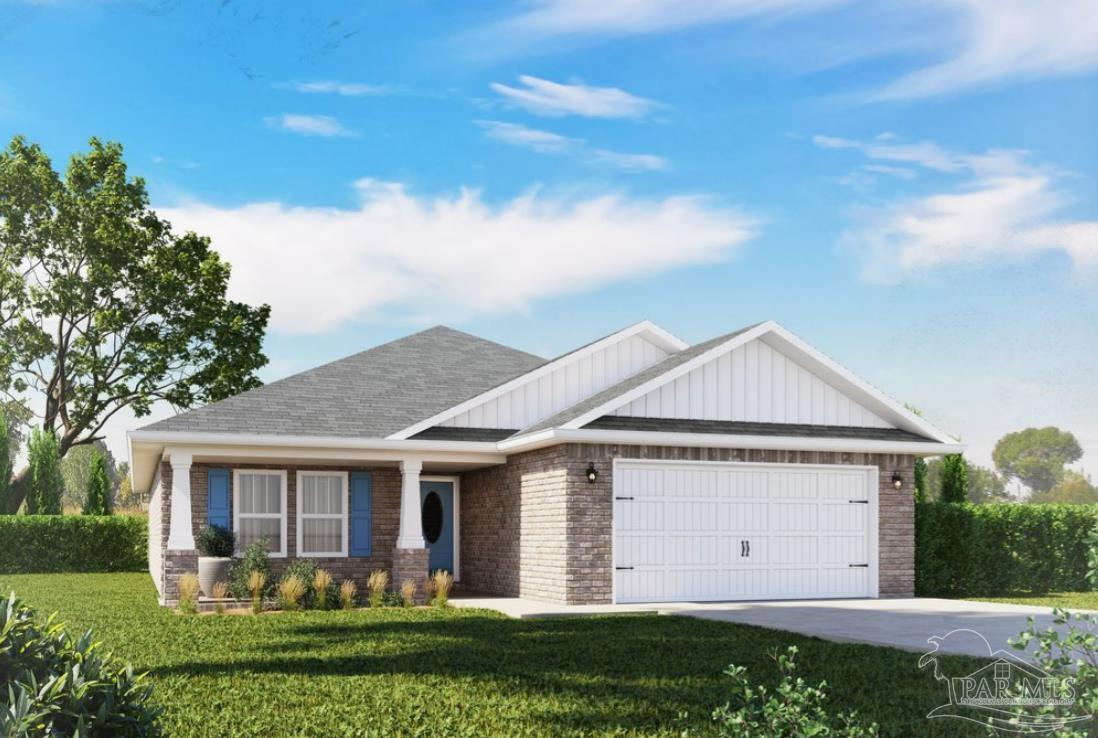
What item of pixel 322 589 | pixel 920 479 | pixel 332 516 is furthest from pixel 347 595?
pixel 920 479

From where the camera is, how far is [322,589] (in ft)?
57.1

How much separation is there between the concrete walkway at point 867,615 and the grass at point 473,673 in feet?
2.36

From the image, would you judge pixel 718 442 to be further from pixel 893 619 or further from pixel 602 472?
pixel 893 619

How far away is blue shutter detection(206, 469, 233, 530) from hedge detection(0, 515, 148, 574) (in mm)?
11760

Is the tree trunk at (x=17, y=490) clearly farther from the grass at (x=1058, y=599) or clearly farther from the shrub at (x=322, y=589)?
the grass at (x=1058, y=599)

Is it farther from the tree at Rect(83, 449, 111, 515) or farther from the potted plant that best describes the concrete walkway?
the tree at Rect(83, 449, 111, 515)

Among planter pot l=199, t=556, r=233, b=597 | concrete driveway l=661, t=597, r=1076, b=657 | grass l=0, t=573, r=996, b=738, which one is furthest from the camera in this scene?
planter pot l=199, t=556, r=233, b=597

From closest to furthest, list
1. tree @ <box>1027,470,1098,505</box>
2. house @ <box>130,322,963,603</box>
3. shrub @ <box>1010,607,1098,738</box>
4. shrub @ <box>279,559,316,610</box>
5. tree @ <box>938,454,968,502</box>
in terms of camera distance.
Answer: shrub @ <box>1010,607,1098,738</box> < shrub @ <box>279,559,316,610</box> < house @ <box>130,322,963,603</box> < tree @ <box>938,454,968,502</box> < tree @ <box>1027,470,1098,505</box>

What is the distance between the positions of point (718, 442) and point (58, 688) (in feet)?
46.5

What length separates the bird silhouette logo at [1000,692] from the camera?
6.29m

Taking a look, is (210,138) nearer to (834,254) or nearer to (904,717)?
(834,254)

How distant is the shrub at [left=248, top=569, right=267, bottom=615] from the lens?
16.8 m

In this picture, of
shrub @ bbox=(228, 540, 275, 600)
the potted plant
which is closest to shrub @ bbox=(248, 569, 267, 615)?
shrub @ bbox=(228, 540, 275, 600)

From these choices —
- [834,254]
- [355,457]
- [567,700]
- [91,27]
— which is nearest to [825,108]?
[834,254]
